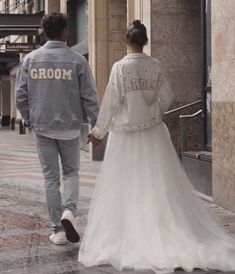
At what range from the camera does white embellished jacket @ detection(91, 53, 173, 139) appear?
17.6 feet

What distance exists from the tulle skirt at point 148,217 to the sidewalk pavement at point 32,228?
0.49 ft

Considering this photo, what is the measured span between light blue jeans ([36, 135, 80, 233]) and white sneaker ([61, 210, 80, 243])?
0.15 m

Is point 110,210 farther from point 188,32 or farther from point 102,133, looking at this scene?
point 188,32

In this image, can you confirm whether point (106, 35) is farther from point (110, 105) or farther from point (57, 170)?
point (110, 105)

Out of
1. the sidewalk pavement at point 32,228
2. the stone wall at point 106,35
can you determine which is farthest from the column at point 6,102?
the sidewalk pavement at point 32,228

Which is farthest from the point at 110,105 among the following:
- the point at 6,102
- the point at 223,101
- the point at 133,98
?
the point at 6,102

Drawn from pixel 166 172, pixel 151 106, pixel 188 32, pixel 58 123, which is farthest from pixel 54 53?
pixel 188 32

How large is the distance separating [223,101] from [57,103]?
282cm

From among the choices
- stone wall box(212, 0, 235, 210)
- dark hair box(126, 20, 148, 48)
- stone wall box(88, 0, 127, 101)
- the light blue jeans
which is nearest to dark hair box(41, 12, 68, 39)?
dark hair box(126, 20, 148, 48)

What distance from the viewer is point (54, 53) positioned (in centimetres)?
558

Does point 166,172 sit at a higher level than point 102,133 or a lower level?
lower

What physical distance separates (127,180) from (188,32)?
21.0 ft

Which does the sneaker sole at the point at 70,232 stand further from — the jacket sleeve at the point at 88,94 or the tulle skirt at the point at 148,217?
the jacket sleeve at the point at 88,94

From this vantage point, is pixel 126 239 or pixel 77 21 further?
pixel 77 21
